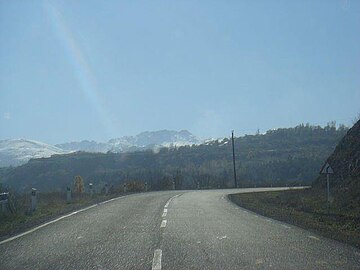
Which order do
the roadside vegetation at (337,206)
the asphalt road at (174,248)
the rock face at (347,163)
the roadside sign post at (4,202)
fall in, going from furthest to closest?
the rock face at (347,163)
the roadside sign post at (4,202)
the roadside vegetation at (337,206)
the asphalt road at (174,248)

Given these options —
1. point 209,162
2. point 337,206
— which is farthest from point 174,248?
point 209,162

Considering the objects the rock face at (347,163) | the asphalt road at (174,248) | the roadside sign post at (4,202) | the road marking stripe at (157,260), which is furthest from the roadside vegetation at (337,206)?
the roadside sign post at (4,202)

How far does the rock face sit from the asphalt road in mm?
12801

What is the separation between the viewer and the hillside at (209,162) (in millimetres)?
110188

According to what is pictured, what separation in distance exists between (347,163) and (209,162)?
121 metres

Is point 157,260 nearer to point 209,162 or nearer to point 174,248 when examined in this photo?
point 174,248

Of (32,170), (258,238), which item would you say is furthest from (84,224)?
(32,170)

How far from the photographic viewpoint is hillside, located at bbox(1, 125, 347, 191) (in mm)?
110188

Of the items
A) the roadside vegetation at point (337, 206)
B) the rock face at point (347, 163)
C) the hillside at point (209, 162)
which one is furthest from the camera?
the hillside at point (209, 162)

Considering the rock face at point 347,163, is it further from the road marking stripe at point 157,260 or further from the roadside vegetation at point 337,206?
the road marking stripe at point 157,260

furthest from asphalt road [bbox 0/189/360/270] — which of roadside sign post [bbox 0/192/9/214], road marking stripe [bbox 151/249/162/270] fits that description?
roadside sign post [bbox 0/192/9/214]

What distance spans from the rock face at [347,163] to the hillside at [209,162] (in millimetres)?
56406

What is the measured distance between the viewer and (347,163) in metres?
29.0

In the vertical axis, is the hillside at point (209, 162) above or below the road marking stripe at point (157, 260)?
above
